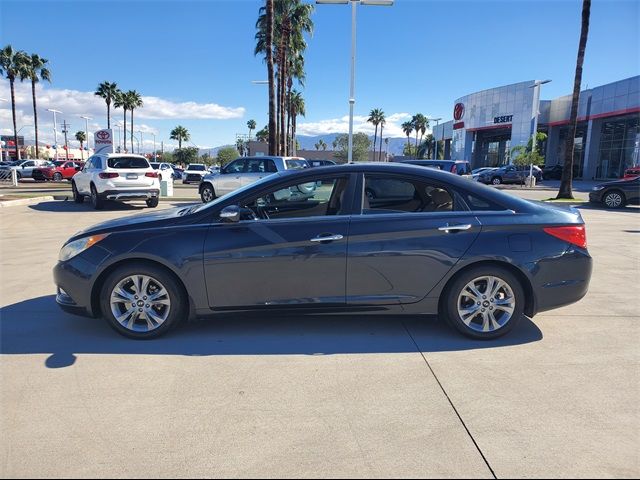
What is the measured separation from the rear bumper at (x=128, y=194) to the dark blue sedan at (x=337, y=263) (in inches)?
428

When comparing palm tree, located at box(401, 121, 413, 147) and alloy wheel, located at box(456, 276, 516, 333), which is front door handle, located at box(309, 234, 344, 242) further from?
palm tree, located at box(401, 121, 413, 147)

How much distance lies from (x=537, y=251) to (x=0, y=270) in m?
7.27

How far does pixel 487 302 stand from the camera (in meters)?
4.27

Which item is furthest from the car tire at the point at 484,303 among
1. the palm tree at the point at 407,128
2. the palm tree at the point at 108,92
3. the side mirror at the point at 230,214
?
the palm tree at the point at 407,128

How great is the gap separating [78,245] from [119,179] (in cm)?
1103

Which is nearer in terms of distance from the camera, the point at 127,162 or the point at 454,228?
the point at 454,228

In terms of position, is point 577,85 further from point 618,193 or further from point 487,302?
point 487,302

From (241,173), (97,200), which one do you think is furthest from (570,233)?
(97,200)

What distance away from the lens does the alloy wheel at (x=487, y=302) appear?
14.0 ft

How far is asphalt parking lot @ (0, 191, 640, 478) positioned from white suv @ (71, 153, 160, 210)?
9917mm

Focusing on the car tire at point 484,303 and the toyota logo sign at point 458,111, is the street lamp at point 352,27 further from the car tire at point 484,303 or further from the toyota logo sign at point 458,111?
the toyota logo sign at point 458,111

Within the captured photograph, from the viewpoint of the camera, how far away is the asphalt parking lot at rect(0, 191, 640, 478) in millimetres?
2648

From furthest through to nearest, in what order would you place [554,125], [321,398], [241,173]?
[554,125], [241,173], [321,398]

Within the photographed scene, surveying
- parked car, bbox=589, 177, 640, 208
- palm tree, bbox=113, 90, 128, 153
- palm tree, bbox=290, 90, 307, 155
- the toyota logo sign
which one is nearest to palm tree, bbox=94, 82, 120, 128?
palm tree, bbox=113, 90, 128, 153
